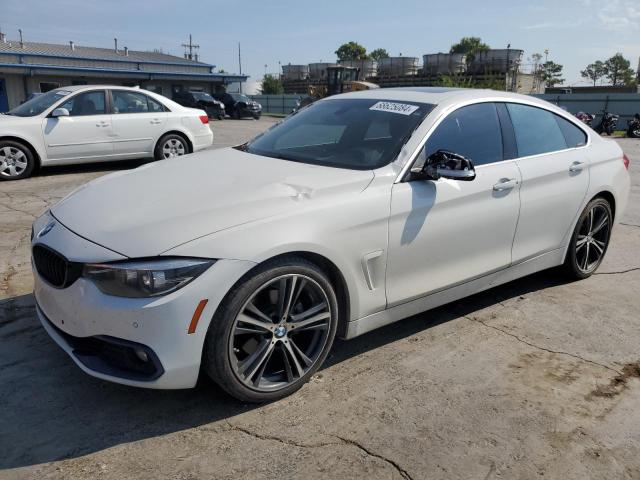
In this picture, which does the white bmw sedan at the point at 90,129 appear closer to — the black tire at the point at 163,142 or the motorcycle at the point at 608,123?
the black tire at the point at 163,142

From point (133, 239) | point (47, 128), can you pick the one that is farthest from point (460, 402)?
point (47, 128)

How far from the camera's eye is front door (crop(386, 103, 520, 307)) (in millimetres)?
3271

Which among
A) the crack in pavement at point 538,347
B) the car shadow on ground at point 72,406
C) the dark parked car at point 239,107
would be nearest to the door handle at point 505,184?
the crack in pavement at point 538,347

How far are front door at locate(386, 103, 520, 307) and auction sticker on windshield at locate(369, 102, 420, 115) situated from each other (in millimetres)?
252

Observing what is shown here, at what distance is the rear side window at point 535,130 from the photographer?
162 inches

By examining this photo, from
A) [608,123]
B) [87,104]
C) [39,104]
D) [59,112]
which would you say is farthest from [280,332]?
[608,123]

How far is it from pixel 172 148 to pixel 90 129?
1543 mm

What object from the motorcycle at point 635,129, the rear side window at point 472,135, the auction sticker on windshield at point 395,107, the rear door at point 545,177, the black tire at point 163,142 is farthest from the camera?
the motorcycle at point 635,129

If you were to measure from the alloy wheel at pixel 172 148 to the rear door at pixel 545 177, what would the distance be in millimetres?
7339

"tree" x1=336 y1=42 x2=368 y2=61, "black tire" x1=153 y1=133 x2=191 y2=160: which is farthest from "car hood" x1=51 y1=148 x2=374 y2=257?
"tree" x1=336 y1=42 x2=368 y2=61

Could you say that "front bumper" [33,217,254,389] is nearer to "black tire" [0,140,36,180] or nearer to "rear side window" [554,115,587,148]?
"rear side window" [554,115,587,148]

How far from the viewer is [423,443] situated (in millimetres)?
2652

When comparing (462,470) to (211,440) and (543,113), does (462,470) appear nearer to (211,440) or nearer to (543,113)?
(211,440)

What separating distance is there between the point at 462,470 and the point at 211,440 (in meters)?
1.16
